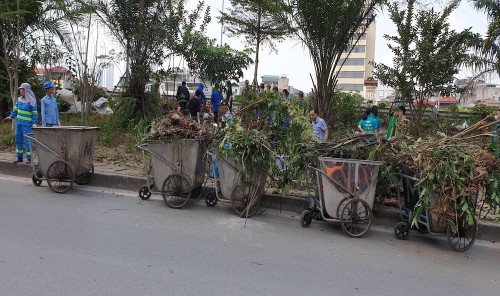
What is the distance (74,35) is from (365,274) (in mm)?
10467

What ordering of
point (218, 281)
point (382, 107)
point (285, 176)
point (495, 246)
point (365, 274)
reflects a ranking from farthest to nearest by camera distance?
point (382, 107)
point (285, 176)
point (495, 246)
point (365, 274)
point (218, 281)

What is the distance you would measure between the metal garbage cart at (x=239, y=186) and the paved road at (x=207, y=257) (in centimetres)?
21

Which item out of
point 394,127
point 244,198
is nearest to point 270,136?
point 244,198

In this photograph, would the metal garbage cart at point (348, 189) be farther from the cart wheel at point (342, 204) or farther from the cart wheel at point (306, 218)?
the cart wheel at point (306, 218)

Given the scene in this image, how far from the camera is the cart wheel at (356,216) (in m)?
5.63

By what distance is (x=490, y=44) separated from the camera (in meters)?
14.8

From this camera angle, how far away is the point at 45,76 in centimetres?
1507

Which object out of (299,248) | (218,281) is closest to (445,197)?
(299,248)

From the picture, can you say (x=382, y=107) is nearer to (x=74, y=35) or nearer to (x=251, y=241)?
(x=74, y=35)

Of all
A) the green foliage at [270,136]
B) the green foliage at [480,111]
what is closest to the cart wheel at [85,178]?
the green foliage at [270,136]

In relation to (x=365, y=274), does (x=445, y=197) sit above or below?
above

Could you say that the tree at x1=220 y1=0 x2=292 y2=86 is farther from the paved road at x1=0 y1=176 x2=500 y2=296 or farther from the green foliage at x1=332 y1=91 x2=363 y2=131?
the paved road at x1=0 y1=176 x2=500 y2=296

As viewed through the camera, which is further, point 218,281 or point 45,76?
point 45,76

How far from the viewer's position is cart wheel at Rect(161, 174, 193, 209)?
6.70 m
